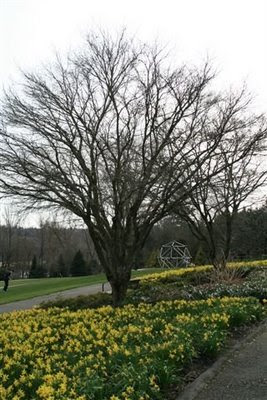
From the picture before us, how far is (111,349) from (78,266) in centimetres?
4823

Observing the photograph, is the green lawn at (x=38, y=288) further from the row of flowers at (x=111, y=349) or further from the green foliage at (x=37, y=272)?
the green foliage at (x=37, y=272)

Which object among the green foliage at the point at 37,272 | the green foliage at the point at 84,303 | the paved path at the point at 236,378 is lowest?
the paved path at the point at 236,378

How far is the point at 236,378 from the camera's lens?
19.4ft

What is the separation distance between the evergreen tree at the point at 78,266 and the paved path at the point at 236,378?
154 ft

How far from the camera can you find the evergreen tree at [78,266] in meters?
53.6

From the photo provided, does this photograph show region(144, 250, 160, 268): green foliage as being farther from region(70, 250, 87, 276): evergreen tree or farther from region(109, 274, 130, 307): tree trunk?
region(109, 274, 130, 307): tree trunk

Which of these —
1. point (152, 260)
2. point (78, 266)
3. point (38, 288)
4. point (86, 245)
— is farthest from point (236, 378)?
point (78, 266)

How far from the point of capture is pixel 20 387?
17.3 ft

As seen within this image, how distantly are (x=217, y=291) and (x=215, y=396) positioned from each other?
773 cm

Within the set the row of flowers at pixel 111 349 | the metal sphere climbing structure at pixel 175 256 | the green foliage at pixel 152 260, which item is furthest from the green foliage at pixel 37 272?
the row of flowers at pixel 111 349

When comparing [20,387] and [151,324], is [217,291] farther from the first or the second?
[20,387]

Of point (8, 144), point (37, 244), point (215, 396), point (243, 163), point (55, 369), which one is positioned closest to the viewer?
point (215, 396)

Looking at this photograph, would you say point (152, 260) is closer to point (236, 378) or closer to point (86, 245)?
point (86, 245)

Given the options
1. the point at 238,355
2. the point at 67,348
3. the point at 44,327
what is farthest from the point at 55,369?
the point at 44,327
